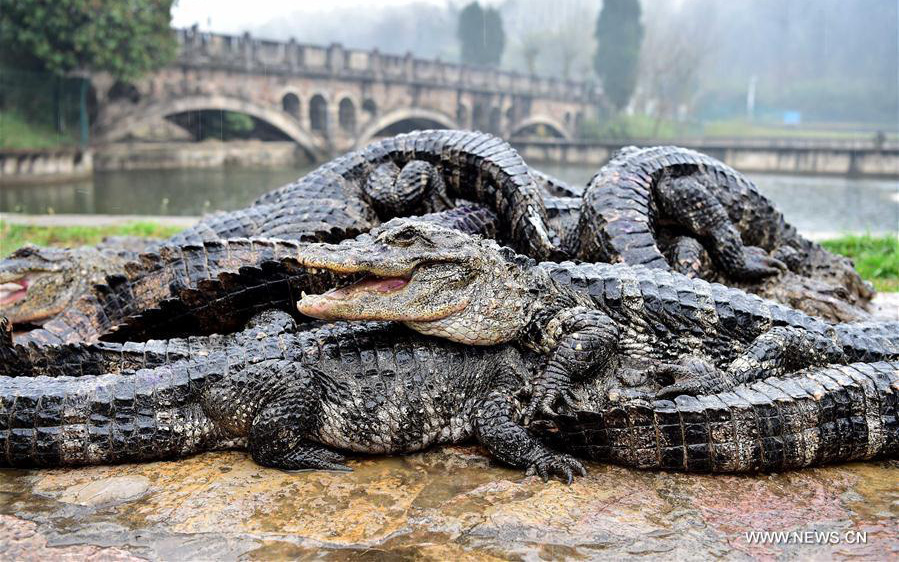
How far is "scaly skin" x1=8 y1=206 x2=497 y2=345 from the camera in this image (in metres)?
4.18

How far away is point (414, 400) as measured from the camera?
331 cm

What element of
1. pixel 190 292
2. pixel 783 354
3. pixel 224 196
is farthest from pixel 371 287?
pixel 224 196

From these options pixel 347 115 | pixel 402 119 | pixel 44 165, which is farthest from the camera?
pixel 402 119

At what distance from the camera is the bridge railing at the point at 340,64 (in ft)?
102

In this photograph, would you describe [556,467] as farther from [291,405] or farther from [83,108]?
[83,108]

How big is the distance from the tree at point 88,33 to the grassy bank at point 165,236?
15654 millimetres

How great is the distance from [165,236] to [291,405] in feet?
22.8

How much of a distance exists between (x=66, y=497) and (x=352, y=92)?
1430 inches

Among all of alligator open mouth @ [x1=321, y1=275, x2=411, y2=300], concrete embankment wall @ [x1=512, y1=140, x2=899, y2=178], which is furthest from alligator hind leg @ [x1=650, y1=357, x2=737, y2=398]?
concrete embankment wall @ [x1=512, y1=140, x2=899, y2=178]

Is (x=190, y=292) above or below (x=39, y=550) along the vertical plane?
Result: above

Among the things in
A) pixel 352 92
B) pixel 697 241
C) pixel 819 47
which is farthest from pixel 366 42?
pixel 697 241

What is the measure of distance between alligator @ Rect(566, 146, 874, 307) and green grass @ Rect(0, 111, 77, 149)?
24557mm

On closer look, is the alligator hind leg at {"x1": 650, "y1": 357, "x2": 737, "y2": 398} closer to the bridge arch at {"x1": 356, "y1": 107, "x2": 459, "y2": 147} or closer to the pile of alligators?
the pile of alligators

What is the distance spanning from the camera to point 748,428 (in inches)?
121
